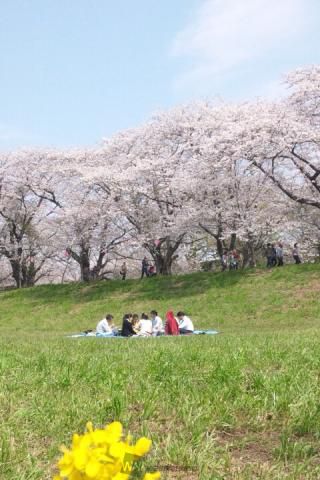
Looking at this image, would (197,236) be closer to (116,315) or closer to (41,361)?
(116,315)

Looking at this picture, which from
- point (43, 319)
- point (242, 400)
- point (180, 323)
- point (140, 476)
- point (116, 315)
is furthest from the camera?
point (43, 319)

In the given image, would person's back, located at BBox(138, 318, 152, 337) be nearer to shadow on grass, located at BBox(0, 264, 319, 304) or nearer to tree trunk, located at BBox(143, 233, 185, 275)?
shadow on grass, located at BBox(0, 264, 319, 304)

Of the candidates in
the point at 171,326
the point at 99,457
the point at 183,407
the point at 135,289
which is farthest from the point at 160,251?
the point at 99,457

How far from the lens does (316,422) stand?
431cm

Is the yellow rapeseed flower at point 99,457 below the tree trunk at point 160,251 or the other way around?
below

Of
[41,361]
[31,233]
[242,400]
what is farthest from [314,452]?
[31,233]

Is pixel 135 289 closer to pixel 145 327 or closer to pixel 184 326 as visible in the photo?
pixel 184 326

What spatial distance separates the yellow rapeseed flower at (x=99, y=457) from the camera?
4.46 feet

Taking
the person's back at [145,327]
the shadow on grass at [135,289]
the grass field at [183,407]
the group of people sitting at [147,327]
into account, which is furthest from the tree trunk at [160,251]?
the grass field at [183,407]

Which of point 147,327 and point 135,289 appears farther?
point 135,289

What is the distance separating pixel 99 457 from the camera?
54.7 inches

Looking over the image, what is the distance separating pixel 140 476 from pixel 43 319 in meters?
28.4

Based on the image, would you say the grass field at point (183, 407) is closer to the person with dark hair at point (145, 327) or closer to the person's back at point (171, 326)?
the person with dark hair at point (145, 327)

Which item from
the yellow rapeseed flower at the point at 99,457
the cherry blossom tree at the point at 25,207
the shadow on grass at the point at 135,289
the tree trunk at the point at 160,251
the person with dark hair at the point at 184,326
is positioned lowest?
the person with dark hair at the point at 184,326
